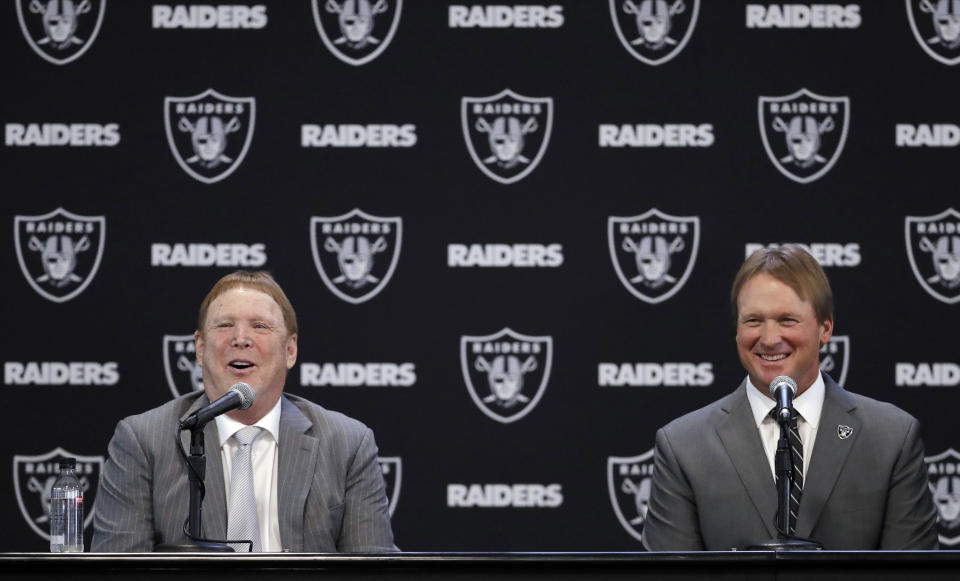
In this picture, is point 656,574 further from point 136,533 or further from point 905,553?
point 136,533

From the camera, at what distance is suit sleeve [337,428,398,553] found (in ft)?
11.6

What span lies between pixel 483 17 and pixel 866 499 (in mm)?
2758

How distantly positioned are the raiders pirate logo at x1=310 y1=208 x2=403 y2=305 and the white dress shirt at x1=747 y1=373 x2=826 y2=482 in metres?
2.04

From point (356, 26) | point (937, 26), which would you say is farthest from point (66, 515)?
point (937, 26)

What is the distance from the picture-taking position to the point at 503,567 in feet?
7.95

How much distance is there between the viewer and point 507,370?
500cm

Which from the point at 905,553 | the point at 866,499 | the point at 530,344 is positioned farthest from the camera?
the point at 530,344

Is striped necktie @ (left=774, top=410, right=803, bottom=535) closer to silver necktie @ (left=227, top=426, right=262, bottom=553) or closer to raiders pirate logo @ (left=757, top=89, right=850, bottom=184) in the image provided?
silver necktie @ (left=227, top=426, right=262, bottom=553)

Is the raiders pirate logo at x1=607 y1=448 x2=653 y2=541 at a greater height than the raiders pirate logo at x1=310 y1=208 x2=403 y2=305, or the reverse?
the raiders pirate logo at x1=310 y1=208 x2=403 y2=305

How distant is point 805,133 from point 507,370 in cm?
162

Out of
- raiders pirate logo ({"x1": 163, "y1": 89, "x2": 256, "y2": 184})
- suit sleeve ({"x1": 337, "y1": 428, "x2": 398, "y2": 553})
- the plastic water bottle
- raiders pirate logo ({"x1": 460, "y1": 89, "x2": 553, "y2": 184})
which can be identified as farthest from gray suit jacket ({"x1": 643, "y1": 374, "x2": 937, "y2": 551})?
raiders pirate logo ({"x1": 163, "y1": 89, "x2": 256, "y2": 184})

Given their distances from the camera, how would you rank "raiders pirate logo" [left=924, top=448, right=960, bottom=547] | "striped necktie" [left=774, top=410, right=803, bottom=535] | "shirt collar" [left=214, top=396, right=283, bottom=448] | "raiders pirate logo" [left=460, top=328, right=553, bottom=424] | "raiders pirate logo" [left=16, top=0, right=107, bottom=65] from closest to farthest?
1. "striped necktie" [left=774, top=410, right=803, bottom=535]
2. "shirt collar" [left=214, top=396, right=283, bottom=448]
3. "raiders pirate logo" [left=924, top=448, right=960, bottom=547]
4. "raiders pirate logo" [left=460, top=328, right=553, bottom=424]
5. "raiders pirate logo" [left=16, top=0, right=107, bottom=65]

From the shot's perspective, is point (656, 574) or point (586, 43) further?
point (586, 43)

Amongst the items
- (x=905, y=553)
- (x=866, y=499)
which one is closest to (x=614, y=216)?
(x=866, y=499)
